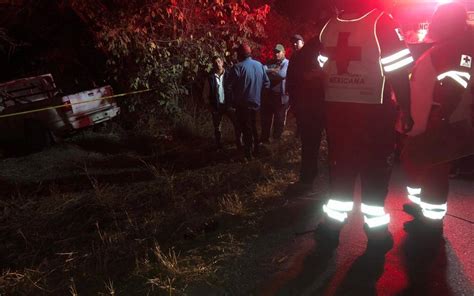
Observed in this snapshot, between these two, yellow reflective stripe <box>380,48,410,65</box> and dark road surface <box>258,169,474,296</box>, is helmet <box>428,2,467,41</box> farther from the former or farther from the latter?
dark road surface <box>258,169,474,296</box>

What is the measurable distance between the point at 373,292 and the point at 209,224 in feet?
5.56

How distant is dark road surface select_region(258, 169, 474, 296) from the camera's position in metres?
2.84

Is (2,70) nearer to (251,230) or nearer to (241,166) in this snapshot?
(241,166)

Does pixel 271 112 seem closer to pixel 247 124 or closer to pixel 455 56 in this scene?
pixel 247 124

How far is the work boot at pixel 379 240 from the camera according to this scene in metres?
3.24

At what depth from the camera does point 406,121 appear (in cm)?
309

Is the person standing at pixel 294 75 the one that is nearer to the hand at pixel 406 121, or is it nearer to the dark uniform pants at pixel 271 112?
the hand at pixel 406 121

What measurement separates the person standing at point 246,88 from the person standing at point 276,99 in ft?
2.45

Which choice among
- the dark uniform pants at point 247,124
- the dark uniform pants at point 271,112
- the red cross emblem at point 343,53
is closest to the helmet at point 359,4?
the red cross emblem at point 343,53

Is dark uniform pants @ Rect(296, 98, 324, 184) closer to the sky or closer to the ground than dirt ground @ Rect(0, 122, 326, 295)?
closer to the sky

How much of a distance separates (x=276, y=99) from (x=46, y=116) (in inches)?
180

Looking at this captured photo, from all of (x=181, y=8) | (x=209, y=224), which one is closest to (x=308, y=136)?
(x=209, y=224)

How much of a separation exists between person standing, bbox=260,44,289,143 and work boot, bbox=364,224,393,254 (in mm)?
4233

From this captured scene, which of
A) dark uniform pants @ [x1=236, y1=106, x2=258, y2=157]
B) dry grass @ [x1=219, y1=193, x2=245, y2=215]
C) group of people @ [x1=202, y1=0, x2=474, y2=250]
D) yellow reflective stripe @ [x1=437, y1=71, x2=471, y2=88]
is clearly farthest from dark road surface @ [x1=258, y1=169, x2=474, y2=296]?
dark uniform pants @ [x1=236, y1=106, x2=258, y2=157]
